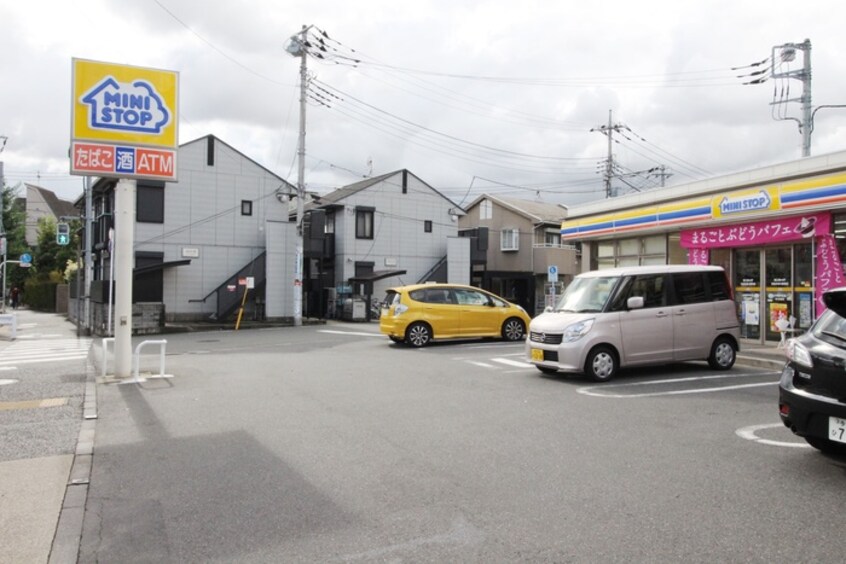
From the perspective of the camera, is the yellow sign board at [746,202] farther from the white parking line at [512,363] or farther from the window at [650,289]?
the white parking line at [512,363]

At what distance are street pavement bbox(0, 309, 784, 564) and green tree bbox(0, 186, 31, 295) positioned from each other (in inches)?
1549

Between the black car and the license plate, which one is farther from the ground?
the black car

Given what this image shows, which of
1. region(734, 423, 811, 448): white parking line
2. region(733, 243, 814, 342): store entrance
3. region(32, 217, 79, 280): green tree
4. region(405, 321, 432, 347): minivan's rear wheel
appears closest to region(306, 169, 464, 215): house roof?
region(405, 321, 432, 347): minivan's rear wheel

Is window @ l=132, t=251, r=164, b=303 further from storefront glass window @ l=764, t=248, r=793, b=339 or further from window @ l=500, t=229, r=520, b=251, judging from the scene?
storefront glass window @ l=764, t=248, r=793, b=339

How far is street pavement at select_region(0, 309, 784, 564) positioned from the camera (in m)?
3.92

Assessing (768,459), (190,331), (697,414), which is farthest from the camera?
(190,331)

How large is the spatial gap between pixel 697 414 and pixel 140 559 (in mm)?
6202

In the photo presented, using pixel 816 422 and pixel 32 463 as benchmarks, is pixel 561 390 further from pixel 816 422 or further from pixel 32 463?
pixel 32 463

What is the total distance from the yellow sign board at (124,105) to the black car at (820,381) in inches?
385

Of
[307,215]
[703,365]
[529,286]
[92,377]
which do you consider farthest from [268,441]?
[529,286]

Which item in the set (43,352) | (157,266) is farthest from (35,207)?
(43,352)

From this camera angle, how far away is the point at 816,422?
4887mm

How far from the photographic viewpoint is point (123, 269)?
10156 mm

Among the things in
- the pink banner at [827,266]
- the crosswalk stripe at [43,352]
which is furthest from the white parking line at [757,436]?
the crosswalk stripe at [43,352]
